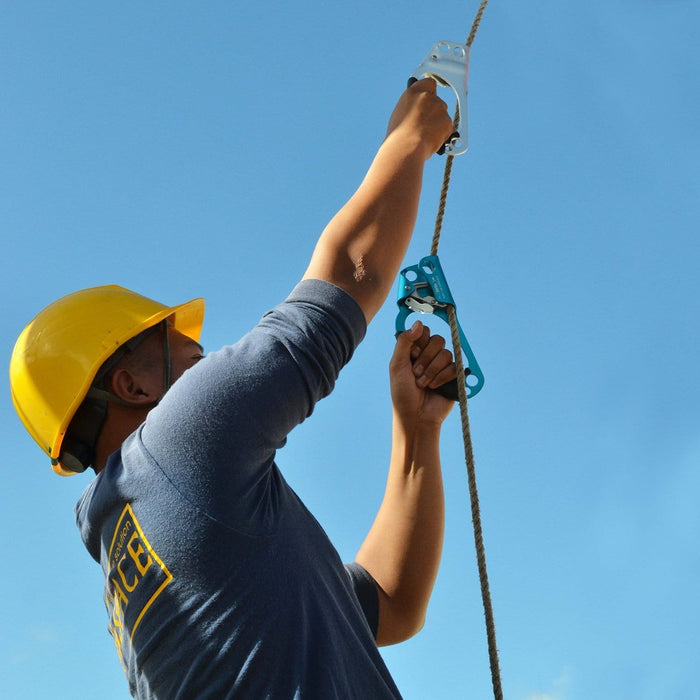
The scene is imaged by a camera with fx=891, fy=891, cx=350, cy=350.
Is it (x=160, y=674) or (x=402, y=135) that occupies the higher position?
(x=402, y=135)

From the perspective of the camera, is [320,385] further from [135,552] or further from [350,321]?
[135,552]

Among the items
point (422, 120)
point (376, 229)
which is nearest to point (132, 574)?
point (376, 229)

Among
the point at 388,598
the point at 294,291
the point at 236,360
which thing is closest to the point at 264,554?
the point at 236,360

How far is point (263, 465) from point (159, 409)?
0.31m

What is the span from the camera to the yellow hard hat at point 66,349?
337cm

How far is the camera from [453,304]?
10.5 ft

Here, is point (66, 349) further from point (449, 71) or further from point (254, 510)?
point (449, 71)

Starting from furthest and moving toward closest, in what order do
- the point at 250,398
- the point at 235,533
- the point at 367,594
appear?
the point at 367,594
the point at 235,533
the point at 250,398

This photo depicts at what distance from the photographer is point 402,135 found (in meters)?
2.77

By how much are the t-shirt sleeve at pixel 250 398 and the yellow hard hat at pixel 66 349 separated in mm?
1103

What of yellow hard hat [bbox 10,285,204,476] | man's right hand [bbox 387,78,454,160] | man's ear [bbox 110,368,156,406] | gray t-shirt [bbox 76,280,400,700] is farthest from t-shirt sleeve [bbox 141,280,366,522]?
yellow hard hat [bbox 10,285,204,476]

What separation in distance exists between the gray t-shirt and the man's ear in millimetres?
670

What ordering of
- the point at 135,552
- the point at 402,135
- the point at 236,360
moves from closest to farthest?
the point at 236,360
the point at 135,552
the point at 402,135

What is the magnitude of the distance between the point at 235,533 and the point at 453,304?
1.28 m
